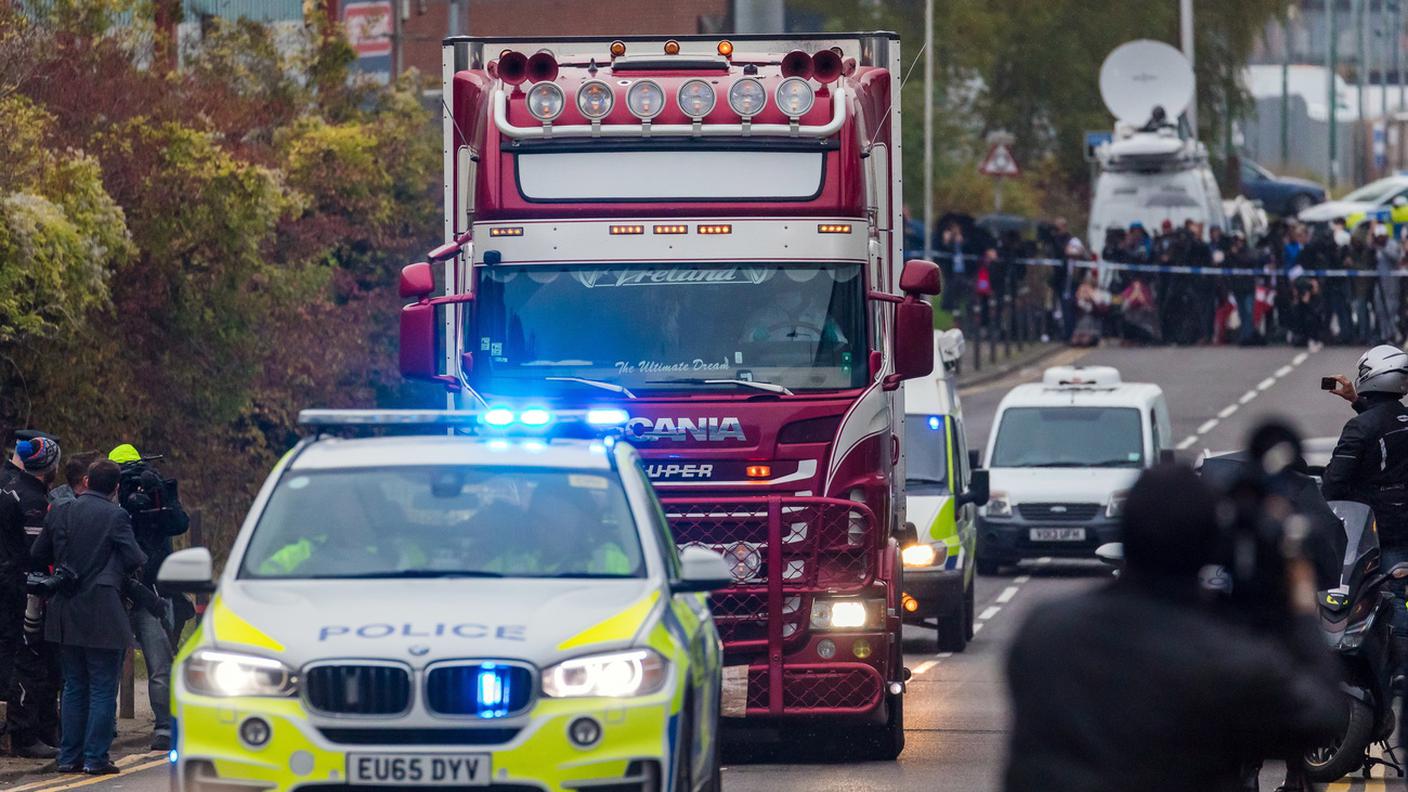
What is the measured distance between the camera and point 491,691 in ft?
26.3

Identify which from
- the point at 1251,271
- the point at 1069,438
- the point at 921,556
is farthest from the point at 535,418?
the point at 1251,271

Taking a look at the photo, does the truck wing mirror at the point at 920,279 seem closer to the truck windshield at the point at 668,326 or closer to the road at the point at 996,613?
the truck windshield at the point at 668,326

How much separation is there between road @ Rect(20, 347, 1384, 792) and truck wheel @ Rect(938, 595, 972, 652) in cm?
14

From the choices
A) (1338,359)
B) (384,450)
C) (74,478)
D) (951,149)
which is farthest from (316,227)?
(951,149)

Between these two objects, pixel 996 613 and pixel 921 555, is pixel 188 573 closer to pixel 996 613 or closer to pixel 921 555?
pixel 921 555

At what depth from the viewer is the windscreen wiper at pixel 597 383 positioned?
41.6 ft

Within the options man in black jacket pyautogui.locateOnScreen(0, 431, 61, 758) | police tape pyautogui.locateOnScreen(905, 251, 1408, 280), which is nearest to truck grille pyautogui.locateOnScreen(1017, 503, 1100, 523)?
man in black jacket pyautogui.locateOnScreen(0, 431, 61, 758)

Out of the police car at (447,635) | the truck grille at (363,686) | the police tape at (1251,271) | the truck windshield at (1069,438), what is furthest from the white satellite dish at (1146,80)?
the truck grille at (363,686)

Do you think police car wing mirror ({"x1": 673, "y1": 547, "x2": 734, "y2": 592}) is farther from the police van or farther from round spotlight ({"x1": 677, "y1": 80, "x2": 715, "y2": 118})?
the police van

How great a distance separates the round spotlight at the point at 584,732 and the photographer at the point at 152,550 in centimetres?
610

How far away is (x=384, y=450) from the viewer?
937 centimetres

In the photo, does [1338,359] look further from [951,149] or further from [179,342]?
[179,342]

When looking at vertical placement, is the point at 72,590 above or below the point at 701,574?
below

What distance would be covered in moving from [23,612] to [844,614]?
13.7 feet
